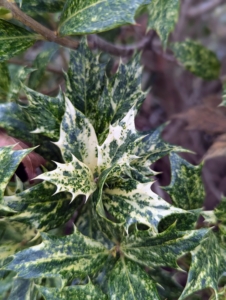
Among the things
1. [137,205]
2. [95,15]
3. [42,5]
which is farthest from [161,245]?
[42,5]

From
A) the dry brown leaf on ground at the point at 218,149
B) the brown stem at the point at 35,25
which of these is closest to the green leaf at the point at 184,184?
the dry brown leaf on ground at the point at 218,149

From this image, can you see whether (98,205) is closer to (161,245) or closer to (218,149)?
(161,245)

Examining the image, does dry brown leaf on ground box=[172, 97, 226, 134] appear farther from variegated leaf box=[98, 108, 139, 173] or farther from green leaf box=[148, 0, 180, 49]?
variegated leaf box=[98, 108, 139, 173]

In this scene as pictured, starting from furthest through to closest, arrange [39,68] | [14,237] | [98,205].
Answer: [39,68], [14,237], [98,205]

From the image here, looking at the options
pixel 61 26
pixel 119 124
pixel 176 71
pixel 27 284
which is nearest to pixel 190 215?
pixel 119 124

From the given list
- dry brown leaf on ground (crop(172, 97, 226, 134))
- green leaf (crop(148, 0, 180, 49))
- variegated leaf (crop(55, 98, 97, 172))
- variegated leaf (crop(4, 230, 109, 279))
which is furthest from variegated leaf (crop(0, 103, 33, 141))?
dry brown leaf on ground (crop(172, 97, 226, 134))

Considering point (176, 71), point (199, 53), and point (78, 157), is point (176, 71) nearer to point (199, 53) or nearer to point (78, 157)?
point (199, 53)

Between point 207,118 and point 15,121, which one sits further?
point 207,118
